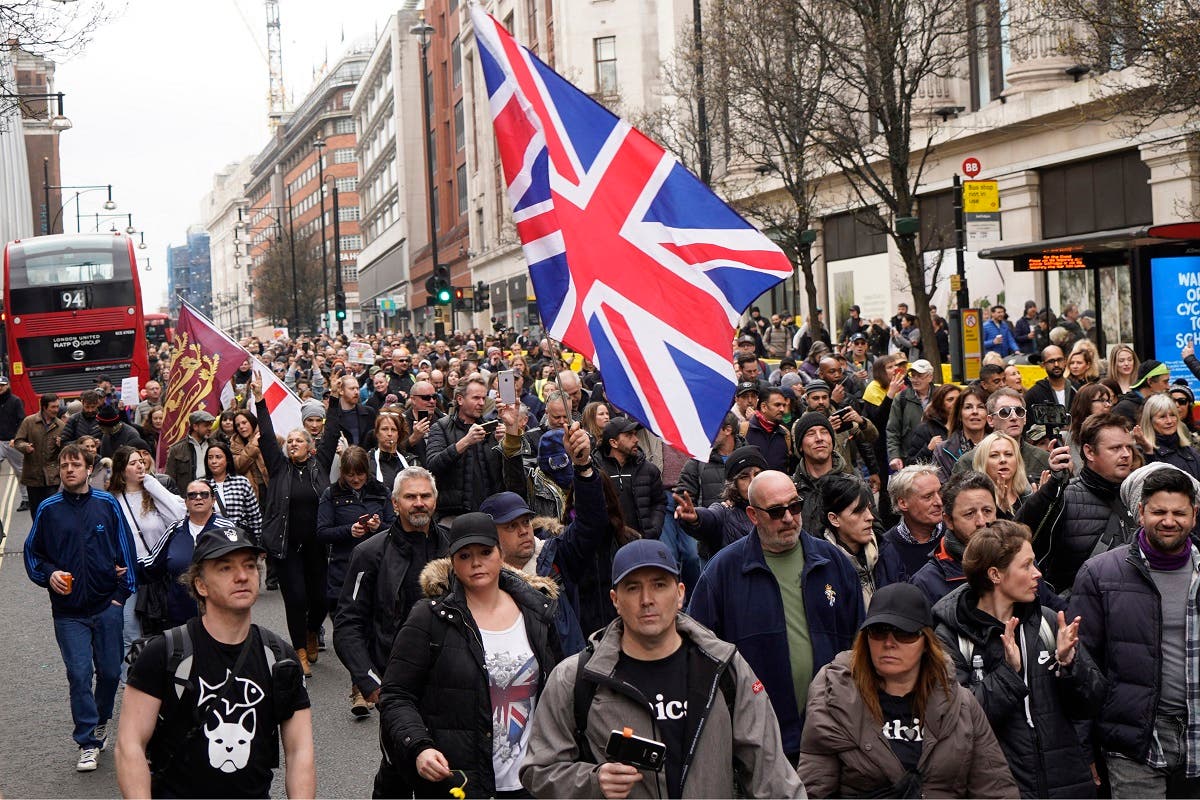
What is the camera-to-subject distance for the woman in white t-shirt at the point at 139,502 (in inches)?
372

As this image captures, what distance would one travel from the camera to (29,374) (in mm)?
32188

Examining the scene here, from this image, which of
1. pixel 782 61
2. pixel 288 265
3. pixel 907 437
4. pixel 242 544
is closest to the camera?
pixel 242 544

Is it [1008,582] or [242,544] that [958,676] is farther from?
[242,544]

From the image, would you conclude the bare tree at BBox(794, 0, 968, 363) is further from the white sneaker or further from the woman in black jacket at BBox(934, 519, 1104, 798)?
the woman in black jacket at BBox(934, 519, 1104, 798)

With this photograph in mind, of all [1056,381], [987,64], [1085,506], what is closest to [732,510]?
[1085,506]

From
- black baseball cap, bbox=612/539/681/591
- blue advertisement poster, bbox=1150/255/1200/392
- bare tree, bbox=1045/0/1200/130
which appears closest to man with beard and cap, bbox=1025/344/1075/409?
blue advertisement poster, bbox=1150/255/1200/392

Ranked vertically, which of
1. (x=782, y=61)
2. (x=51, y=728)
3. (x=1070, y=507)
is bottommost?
(x=51, y=728)

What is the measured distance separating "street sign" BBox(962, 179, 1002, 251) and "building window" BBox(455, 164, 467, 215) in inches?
2546

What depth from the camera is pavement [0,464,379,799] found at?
797 cm

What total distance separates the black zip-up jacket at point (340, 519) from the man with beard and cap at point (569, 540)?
2.95 m

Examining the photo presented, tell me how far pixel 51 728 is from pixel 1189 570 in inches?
272

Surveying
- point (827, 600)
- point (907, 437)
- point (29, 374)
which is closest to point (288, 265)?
point (29, 374)

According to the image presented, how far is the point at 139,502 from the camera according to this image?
965 centimetres

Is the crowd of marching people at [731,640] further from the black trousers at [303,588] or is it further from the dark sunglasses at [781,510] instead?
the black trousers at [303,588]
